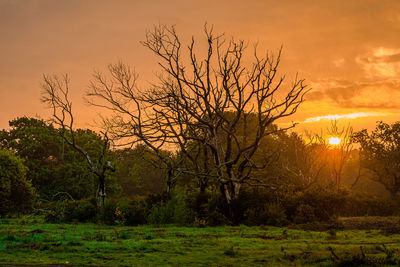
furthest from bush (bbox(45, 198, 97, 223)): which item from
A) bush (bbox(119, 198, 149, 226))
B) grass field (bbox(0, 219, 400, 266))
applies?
grass field (bbox(0, 219, 400, 266))

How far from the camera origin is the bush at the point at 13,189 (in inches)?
1296

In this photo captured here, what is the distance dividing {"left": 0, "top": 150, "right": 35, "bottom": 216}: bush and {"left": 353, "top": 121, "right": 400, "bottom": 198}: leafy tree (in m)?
42.6

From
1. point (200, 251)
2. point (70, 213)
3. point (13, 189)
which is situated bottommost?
point (200, 251)

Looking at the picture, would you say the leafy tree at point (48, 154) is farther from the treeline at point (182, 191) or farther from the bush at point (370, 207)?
the bush at point (370, 207)

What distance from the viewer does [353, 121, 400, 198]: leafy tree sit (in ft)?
185

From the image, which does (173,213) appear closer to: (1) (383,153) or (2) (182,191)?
(2) (182,191)

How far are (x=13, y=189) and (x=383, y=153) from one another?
146 ft

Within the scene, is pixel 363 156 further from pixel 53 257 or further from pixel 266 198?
pixel 53 257

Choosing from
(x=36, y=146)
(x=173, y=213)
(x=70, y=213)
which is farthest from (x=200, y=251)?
(x=36, y=146)

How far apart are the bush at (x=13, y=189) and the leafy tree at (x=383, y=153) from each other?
42551 mm

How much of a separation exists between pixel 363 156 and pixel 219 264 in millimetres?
54334

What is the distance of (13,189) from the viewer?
33844 millimetres

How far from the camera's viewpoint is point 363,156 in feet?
197

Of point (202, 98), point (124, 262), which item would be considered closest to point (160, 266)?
point (124, 262)
